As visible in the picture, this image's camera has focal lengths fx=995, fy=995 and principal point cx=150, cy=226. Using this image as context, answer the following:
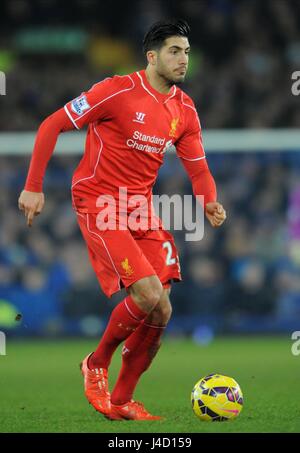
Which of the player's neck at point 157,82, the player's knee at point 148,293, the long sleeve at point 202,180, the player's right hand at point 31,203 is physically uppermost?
the player's neck at point 157,82

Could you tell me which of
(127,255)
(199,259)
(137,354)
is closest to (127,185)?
(127,255)

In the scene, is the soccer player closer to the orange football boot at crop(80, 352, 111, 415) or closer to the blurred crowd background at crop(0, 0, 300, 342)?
the orange football boot at crop(80, 352, 111, 415)

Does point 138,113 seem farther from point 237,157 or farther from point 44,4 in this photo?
point 44,4

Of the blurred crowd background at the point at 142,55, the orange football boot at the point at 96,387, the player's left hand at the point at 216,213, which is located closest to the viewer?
the orange football boot at the point at 96,387

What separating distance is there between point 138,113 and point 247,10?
42.4 ft

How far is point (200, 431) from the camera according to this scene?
5066 mm

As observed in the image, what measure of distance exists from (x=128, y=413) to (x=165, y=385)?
7.46 ft

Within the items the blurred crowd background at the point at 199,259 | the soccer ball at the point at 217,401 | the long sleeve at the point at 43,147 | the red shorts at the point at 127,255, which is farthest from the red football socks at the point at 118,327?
the blurred crowd background at the point at 199,259

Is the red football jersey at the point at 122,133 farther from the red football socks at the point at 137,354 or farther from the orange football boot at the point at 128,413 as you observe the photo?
the orange football boot at the point at 128,413

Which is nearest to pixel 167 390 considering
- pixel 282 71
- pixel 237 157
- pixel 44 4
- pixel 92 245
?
pixel 92 245

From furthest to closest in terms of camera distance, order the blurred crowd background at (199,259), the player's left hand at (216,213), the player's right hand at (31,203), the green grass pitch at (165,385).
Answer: the blurred crowd background at (199,259), the player's left hand at (216,213), the player's right hand at (31,203), the green grass pitch at (165,385)

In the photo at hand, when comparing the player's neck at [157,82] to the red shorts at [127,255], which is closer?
the red shorts at [127,255]

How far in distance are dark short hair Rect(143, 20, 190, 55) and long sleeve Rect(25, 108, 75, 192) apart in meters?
0.69

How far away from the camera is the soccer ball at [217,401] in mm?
5516
